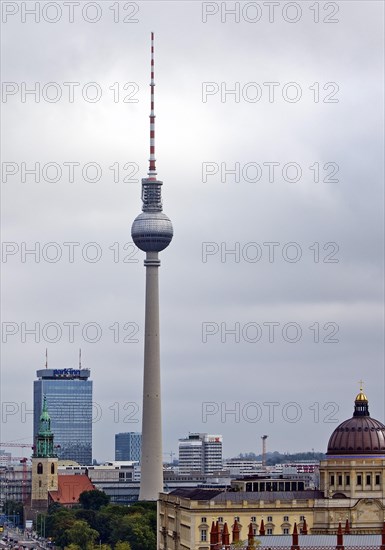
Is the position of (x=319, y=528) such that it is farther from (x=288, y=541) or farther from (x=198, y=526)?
(x=288, y=541)

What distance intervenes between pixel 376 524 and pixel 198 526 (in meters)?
18.2

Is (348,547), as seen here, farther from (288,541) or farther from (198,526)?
(198,526)

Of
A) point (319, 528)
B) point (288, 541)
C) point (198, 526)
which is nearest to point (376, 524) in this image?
point (319, 528)

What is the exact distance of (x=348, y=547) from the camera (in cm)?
14662

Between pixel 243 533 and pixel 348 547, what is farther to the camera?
pixel 243 533

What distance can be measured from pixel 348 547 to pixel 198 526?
53.7 meters

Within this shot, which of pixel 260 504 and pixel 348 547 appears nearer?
pixel 348 547

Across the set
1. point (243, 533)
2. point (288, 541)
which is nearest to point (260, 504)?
point (243, 533)

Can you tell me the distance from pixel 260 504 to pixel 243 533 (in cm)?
503

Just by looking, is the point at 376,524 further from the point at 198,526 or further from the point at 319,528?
the point at 198,526

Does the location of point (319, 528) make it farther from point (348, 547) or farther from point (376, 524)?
point (348, 547)

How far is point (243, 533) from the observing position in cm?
19588

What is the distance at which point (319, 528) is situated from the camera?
7800 inches

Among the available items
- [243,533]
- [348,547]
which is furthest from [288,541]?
[243,533]
